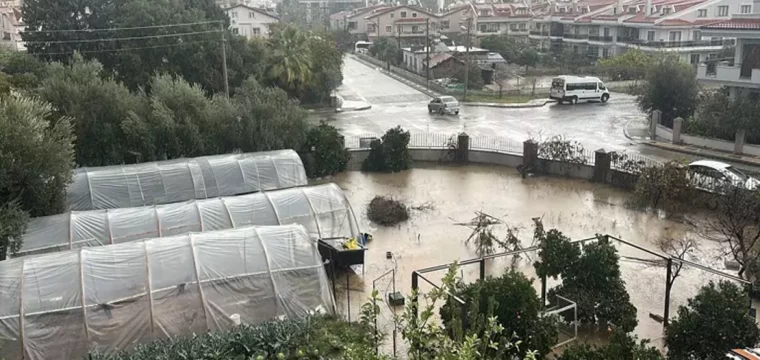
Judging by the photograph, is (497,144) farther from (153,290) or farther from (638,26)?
(638,26)

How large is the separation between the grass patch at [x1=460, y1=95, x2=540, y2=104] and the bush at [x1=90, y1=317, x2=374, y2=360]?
Result: 3372cm

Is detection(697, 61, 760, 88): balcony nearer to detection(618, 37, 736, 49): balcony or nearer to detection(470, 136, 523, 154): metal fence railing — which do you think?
detection(470, 136, 523, 154): metal fence railing

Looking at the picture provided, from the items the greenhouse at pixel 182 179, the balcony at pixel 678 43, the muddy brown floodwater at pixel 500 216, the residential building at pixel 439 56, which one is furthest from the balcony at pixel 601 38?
the greenhouse at pixel 182 179

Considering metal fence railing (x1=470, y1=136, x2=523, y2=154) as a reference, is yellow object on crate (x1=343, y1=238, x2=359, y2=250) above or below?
→ below

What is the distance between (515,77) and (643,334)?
148ft

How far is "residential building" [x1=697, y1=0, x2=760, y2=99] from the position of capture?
103 ft

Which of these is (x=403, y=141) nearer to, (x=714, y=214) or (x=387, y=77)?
(x=714, y=214)

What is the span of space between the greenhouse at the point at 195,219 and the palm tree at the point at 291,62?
2573 cm

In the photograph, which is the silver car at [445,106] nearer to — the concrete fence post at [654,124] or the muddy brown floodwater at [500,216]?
the concrete fence post at [654,124]

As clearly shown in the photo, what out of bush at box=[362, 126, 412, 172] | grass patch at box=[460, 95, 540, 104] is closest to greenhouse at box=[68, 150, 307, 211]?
bush at box=[362, 126, 412, 172]

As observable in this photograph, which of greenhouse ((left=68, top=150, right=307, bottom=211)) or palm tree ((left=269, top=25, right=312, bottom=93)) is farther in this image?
palm tree ((left=269, top=25, right=312, bottom=93))

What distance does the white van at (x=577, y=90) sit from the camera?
140 feet

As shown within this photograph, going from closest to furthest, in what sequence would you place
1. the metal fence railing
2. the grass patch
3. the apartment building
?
the metal fence railing, the grass patch, the apartment building

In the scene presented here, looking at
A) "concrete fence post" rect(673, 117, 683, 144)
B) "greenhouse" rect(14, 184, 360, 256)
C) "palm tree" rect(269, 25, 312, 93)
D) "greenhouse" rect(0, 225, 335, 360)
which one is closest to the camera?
"greenhouse" rect(0, 225, 335, 360)
